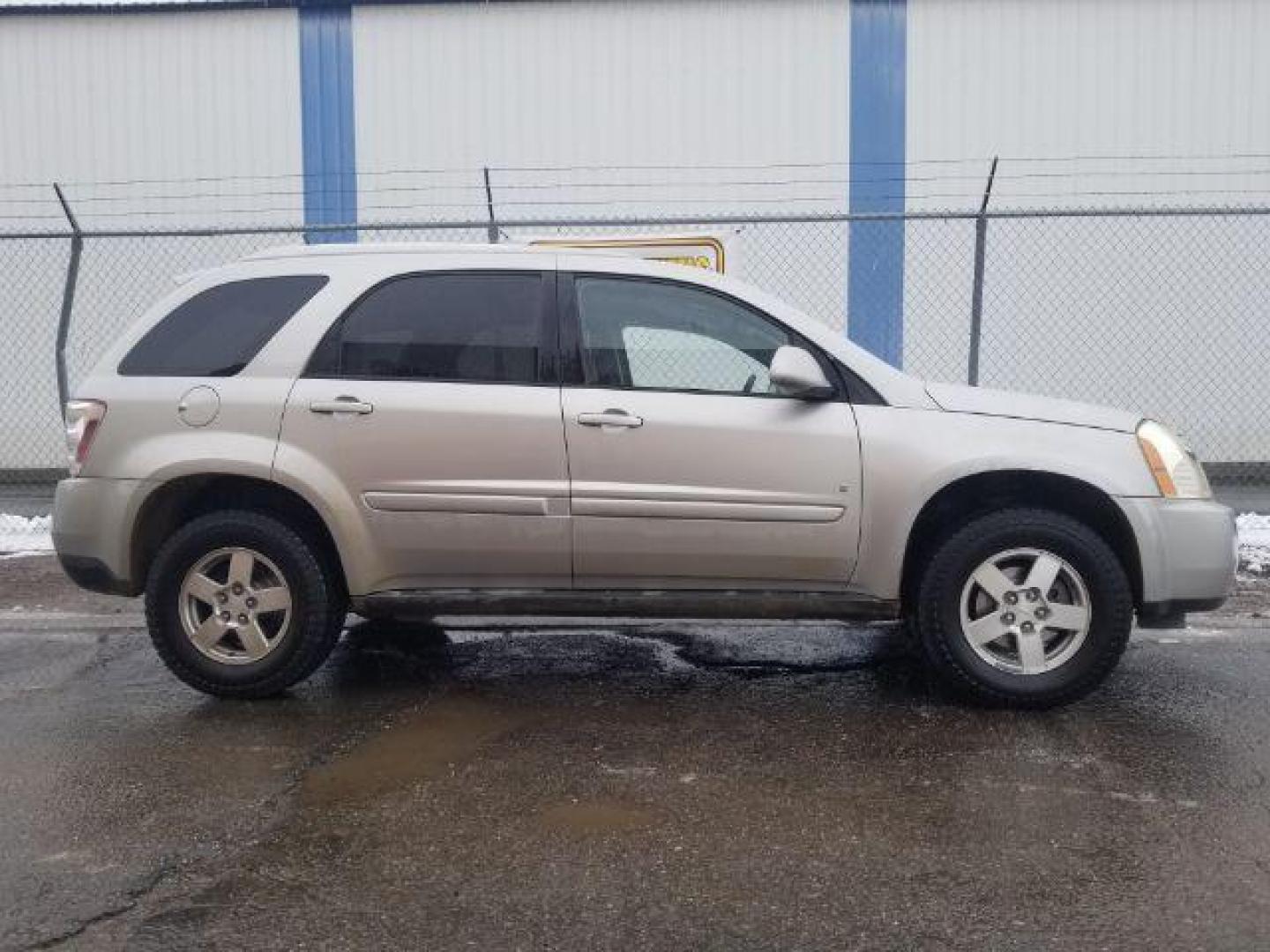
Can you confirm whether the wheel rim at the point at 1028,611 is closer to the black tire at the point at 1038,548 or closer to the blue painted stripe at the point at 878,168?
the black tire at the point at 1038,548

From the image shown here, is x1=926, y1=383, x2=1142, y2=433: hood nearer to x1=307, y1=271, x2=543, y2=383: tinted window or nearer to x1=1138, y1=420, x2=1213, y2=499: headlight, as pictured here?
x1=1138, y1=420, x2=1213, y2=499: headlight

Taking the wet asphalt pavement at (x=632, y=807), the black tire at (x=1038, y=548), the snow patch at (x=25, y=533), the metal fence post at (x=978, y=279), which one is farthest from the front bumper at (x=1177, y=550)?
the snow patch at (x=25, y=533)

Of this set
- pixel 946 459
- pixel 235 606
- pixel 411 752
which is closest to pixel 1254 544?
pixel 946 459

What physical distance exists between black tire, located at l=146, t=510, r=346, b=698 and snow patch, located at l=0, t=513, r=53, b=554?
4163mm

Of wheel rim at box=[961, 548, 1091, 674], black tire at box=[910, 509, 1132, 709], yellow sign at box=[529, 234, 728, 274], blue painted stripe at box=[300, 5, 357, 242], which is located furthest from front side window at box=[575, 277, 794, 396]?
blue painted stripe at box=[300, 5, 357, 242]

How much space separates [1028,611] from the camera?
15.8 feet

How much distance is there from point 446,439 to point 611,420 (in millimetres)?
639

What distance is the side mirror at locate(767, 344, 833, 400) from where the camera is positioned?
4734 mm

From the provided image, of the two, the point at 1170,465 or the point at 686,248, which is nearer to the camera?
the point at 1170,465

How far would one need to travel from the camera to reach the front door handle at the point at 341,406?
488 cm

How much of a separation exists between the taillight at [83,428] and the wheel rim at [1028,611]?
347 cm

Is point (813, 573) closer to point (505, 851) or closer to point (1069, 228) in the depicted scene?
point (505, 851)

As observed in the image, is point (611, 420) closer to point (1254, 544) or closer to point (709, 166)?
point (1254, 544)

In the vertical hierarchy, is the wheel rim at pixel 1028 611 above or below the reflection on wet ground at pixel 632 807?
above
